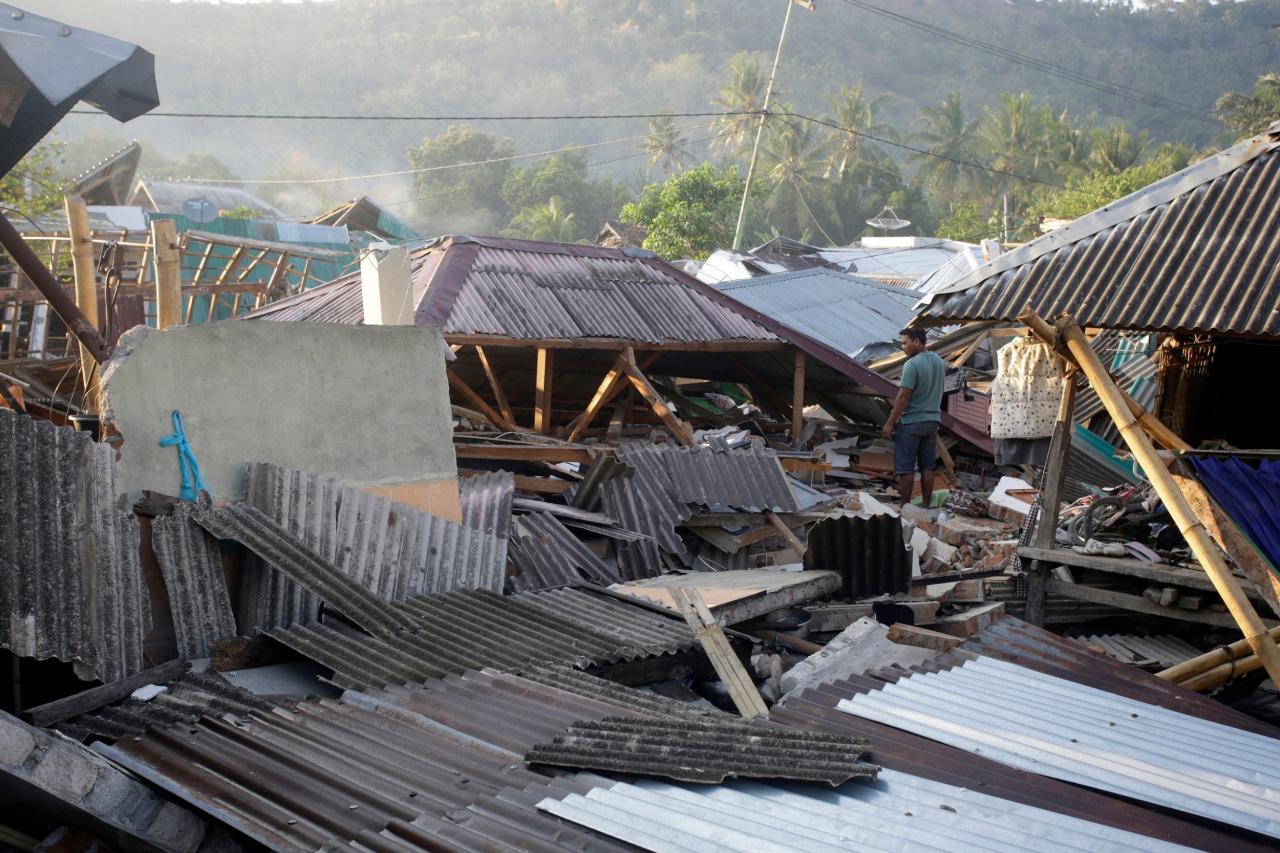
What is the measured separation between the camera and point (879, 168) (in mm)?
68375

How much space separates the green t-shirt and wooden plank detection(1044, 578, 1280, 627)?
3415 millimetres

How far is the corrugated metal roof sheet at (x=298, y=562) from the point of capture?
18.5 feet

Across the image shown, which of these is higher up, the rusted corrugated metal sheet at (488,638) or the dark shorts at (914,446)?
the rusted corrugated metal sheet at (488,638)

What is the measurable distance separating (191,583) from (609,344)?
24.7ft

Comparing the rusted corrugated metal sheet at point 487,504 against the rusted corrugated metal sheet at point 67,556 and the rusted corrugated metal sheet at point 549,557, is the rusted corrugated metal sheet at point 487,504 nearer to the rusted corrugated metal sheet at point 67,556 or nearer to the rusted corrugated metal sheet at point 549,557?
the rusted corrugated metal sheet at point 549,557

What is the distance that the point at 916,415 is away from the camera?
1185 cm

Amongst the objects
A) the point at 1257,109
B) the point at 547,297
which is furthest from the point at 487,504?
the point at 1257,109

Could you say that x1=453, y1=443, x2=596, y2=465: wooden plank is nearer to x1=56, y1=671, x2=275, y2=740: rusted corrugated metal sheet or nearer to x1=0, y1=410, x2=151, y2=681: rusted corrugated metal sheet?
x1=0, y1=410, x2=151, y2=681: rusted corrugated metal sheet

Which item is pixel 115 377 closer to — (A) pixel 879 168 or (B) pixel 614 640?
(B) pixel 614 640

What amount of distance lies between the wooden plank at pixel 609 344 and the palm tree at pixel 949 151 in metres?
59.5

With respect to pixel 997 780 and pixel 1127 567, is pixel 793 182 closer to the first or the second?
pixel 1127 567

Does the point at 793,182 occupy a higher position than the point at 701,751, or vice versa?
the point at 793,182

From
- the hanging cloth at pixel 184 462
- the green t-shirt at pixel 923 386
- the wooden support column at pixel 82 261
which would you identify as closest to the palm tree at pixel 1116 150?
the green t-shirt at pixel 923 386

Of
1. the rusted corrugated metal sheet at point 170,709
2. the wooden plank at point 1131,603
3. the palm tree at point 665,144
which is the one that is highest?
the palm tree at point 665,144
